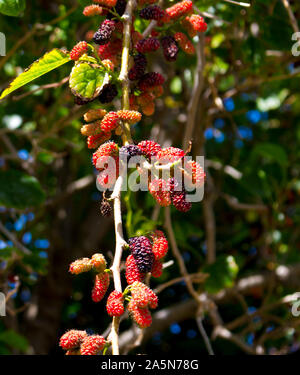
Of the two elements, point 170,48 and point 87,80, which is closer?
point 87,80

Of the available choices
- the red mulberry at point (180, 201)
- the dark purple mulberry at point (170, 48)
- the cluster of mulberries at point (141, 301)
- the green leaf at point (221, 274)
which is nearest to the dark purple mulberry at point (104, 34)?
the dark purple mulberry at point (170, 48)

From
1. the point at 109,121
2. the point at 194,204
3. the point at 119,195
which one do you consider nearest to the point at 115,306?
the point at 119,195

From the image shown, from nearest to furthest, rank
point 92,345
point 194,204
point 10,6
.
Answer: point 92,345, point 10,6, point 194,204

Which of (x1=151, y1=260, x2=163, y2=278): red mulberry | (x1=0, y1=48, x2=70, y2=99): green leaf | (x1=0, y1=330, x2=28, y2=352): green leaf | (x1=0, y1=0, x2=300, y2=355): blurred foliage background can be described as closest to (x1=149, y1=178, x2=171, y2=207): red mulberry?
(x1=151, y1=260, x2=163, y2=278): red mulberry

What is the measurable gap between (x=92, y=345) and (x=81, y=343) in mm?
54

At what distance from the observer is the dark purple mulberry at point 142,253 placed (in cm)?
73

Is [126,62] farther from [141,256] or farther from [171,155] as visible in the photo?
[141,256]

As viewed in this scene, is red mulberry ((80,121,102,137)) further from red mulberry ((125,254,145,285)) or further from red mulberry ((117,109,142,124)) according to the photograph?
red mulberry ((125,254,145,285))

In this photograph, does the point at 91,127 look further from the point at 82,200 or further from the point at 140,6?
the point at 82,200

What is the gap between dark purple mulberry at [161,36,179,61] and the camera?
1.00 m

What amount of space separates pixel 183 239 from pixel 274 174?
25.0 inches

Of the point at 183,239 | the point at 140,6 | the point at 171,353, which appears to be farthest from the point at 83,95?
the point at 171,353

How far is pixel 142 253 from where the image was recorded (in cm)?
73
